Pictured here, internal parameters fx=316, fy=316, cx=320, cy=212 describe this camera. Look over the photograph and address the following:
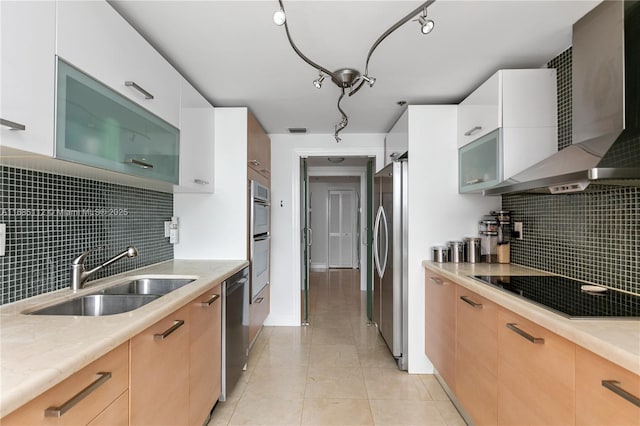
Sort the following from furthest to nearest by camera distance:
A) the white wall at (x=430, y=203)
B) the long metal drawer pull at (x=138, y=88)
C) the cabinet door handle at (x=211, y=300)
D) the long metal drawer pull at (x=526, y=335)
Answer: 1. the white wall at (x=430, y=203)
2. the cabinet door handle at (x=211, y=300)
3. the long metal drawer pull at (x=138, y=88)
4. the long metal drawer pull at (x=526, y=335)

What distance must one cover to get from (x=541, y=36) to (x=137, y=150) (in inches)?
89.4

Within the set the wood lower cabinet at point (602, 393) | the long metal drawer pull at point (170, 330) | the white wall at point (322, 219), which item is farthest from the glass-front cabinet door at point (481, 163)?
the white wall at point (322, 219)

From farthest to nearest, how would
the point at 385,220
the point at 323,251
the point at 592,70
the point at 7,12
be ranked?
the point at 323,251, the point at 385,220, the point at 592,70, the point at 7,12

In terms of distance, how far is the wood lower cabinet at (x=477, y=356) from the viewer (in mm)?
1551

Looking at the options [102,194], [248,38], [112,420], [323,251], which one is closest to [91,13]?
[248,38]

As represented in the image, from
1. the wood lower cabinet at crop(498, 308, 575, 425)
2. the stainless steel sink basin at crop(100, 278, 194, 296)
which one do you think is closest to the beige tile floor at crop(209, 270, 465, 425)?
the wood lower cabinet at crop(498, 308, 575, 425)

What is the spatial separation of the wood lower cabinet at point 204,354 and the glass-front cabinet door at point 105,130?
0.76 m

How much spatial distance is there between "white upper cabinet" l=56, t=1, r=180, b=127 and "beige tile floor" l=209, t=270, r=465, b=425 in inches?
76.7

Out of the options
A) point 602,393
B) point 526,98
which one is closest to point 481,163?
point 526,98

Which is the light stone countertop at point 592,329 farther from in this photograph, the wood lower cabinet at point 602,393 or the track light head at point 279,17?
the track light head at point 279,17

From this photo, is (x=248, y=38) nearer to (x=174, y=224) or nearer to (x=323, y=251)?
(x=174, y=224)

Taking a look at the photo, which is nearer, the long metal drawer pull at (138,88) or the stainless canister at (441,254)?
the long metal drawer pull at (138,88)

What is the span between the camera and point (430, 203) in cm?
264

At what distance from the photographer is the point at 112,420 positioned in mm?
980
